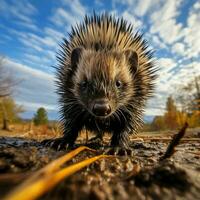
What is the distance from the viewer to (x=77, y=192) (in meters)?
1.70

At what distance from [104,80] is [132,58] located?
115 centimetres

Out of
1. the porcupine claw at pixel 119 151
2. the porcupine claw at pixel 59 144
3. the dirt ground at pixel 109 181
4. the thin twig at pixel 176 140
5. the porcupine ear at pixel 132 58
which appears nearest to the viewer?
the dirt ground at pixel 109 181

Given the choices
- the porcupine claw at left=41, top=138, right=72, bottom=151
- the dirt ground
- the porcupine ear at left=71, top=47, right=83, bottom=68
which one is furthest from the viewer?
the porcupine ear at left=71, top=47, right=83, bottom=68

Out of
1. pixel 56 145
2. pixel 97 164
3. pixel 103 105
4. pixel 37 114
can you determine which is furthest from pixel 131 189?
pixel 37 114

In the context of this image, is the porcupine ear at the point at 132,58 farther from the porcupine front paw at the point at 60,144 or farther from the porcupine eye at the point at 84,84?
the porcupine front paw at the point at 60,144

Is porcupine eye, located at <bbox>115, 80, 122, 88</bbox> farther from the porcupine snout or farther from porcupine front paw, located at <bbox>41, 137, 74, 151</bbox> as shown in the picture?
porcupine front paw, located at <bbox>41, 137, 74, 151</bbox>

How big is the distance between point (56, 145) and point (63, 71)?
1.86 m

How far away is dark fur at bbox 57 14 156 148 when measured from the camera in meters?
4.86

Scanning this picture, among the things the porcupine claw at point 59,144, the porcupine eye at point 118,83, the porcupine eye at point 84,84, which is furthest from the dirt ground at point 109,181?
the porcupine eye at point 118,83

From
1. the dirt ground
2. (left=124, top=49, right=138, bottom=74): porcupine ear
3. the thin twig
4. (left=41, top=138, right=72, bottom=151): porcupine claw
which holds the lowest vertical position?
the dirt ground

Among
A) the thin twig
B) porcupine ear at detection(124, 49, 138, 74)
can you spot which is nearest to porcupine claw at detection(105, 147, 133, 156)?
the thin twig

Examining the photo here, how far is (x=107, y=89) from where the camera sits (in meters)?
4.38

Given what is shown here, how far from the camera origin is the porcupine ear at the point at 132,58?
17.6 feet

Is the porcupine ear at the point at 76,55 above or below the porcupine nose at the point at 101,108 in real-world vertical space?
above
